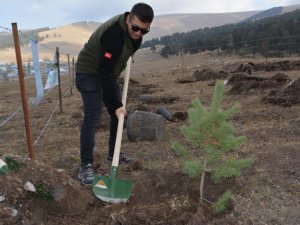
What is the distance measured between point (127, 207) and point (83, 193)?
381mm

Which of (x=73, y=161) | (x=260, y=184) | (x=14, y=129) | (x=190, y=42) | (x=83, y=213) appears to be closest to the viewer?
(x=83, y=213)

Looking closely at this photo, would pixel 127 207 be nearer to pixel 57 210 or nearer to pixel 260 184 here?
pixel 57 210

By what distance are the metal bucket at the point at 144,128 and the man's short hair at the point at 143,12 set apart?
2.40 meters

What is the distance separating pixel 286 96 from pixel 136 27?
5262 millimetres

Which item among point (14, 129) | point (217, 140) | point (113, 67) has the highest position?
point (113, 67)

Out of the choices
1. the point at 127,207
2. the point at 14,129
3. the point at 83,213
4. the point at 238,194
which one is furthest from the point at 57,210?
the point at 14,129

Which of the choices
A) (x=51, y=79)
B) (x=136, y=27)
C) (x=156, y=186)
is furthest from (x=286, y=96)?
(x=136, y=27)

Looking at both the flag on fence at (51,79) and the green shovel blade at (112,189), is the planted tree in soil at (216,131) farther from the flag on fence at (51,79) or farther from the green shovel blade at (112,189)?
the flag on fence at (51,79)

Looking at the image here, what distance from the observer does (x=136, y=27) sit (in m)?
3.25

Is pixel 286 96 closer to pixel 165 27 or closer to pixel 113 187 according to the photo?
pixel 113 187

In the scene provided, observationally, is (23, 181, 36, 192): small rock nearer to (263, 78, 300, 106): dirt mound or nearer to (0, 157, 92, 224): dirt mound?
(0, 157, 92, 224): dirt mound

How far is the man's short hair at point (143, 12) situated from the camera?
10.3 feet

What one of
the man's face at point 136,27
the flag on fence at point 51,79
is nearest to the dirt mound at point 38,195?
the man's face at point 136,27

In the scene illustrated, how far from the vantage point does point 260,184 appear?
361 centimetres
